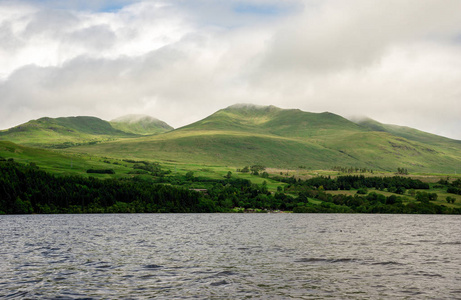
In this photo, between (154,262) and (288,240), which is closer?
(154,262)

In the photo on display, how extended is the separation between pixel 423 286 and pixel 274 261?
22056 mm

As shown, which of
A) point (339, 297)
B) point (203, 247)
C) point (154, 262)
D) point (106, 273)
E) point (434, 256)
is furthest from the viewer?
point (203, 247)

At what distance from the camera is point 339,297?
123 feet

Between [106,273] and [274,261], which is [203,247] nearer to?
[274,261]

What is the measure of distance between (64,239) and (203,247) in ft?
112

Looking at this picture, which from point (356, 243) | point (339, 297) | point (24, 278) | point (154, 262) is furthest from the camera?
point (356, 243)

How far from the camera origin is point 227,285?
4294 cm

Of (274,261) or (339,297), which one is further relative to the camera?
(274,261)

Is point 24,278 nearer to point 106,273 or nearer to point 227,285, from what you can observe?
point 106,273

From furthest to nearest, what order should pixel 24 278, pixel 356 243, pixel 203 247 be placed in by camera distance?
1. pixel 356 243
2. pixel 203 247
3. pixel 24 278

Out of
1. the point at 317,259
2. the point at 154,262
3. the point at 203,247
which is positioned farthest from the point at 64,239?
the point at 317,259

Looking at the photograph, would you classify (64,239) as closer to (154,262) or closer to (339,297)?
(154,262)

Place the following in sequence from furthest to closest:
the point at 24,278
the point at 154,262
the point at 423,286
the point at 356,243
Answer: the point at 356,243 < the point at 154,262 < the point at 24,278 < the point at 423,286

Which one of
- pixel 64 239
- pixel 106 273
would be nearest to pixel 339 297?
pixel 106 273
